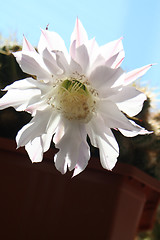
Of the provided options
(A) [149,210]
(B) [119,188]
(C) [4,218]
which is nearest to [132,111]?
(B) [119,188]

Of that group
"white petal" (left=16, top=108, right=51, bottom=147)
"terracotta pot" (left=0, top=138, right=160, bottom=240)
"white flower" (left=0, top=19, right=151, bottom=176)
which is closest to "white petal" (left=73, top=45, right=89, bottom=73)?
"white flower" (left=0, top=19, right=151, bottom=176)

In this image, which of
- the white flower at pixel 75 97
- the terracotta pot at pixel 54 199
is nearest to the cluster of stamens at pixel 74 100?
the white flower at pixel 75 97

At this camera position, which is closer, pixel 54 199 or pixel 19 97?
pixel 19 97

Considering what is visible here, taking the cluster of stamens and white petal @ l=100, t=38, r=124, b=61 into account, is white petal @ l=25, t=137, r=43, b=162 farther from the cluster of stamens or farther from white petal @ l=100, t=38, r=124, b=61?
white petal @ l=100, t=38, r=124, b=61

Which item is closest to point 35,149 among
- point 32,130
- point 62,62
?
point 32,130

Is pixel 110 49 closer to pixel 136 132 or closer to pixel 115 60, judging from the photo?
pixel 115 60

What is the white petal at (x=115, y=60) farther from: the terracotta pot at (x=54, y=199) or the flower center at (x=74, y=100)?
the terracotta pot at (x=54, y=199)

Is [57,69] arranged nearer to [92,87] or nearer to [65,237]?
[92,87]
